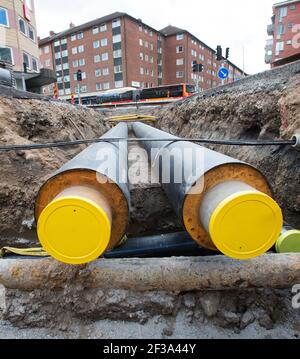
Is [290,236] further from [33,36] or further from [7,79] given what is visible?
[33,36]

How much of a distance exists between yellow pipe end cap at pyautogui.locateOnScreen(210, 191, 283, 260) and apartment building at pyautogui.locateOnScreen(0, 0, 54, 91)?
17.7 meters

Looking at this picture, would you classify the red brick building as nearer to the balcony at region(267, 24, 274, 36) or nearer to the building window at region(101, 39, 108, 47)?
the building window at region(101, 39, 108, 47)

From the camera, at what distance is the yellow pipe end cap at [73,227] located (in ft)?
3.58

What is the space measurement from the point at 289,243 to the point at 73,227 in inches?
64.5

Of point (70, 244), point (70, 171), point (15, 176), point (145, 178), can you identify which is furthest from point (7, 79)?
point (70, 244)

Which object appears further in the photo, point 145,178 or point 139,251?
point 145,178

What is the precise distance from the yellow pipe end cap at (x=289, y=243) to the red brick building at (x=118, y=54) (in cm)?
4141

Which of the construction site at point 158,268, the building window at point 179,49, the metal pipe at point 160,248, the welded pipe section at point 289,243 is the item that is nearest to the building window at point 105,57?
the building window at point 179,49

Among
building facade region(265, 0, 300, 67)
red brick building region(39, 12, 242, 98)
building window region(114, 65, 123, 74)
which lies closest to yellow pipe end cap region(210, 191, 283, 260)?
building facade region(265, 0, 300, 67)

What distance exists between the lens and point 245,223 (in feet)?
3.62

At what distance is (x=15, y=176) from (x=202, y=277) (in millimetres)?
2728

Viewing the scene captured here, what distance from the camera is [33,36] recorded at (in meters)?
21.5

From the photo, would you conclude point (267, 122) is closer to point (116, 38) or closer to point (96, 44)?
point (116, 38)
